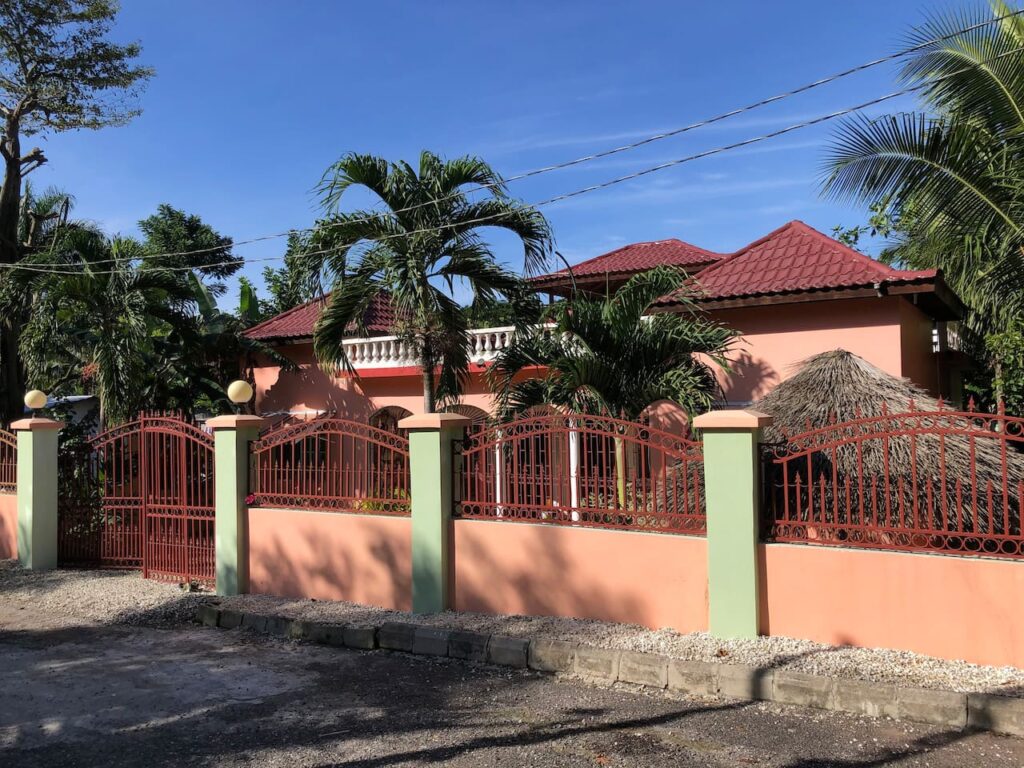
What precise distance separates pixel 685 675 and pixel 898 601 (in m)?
1.57

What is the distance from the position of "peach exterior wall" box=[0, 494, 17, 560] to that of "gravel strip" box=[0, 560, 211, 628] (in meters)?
0.78

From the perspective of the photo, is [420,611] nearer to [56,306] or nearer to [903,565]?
[903,565]

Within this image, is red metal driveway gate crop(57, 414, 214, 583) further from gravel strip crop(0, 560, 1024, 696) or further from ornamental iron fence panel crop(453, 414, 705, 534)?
ornamental iron fence panel crop(453, 414, 705, 534)

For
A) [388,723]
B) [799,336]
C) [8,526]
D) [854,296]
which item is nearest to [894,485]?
[388,723]

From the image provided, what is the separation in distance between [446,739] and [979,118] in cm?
810

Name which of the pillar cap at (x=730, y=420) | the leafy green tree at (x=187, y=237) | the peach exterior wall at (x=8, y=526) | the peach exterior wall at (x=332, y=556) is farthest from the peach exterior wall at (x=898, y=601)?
the leafy green tree at (x=187, y=237)

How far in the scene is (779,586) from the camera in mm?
6434

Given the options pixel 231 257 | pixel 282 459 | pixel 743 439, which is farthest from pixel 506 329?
pixel 231 257

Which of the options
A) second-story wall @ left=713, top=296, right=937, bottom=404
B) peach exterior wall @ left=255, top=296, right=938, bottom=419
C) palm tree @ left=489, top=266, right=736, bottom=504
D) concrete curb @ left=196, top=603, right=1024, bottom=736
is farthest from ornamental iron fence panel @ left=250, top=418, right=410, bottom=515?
second-story wall @ left=713, top=296, right=937, bottom=404

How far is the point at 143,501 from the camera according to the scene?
1046cm

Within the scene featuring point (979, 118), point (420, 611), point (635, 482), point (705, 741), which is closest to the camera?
point (705, 741)

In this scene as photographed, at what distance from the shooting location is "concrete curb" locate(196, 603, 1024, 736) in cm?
505

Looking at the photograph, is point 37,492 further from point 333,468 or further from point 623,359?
point 623,359

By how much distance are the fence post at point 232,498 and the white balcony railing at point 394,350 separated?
498 cm
